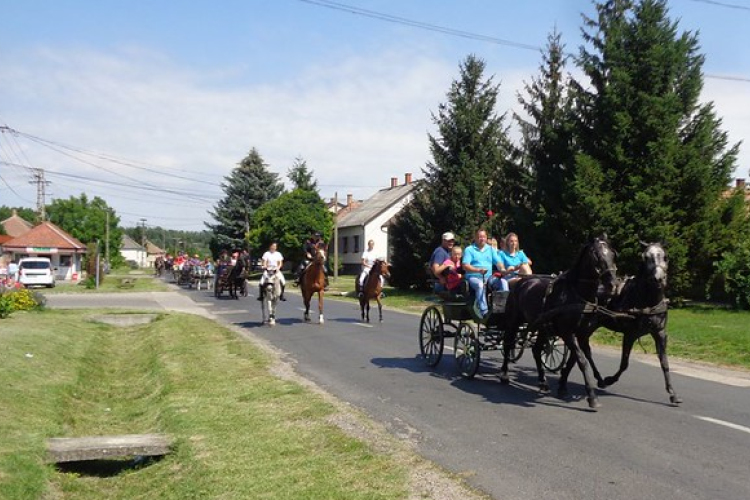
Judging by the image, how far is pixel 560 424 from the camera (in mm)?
8148

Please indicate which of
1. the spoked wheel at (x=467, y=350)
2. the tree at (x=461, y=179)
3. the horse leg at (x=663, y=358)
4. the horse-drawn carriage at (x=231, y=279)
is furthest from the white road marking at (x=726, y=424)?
the horse-drawn carriage at (x=231, y=279)

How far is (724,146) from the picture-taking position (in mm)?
24359

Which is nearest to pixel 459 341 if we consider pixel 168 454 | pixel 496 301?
pixel 496 301

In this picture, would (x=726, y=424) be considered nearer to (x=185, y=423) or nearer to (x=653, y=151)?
(x=185, y=423)

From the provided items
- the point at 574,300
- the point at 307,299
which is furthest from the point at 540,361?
the point at 307,299

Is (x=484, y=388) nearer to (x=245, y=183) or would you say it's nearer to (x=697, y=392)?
(x=697, y=392)

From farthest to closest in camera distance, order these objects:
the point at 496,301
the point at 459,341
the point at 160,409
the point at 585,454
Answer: the point at 459,341
the point at 496,301
the point at 160,409
the point at 585,454

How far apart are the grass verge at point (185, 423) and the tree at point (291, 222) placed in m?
38.5

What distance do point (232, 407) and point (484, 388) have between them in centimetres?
358

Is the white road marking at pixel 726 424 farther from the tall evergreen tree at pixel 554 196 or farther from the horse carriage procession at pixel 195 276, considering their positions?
the horse carriage procession at pixel 195 276

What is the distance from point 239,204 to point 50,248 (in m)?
17.5

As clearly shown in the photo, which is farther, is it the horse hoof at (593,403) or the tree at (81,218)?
the tree at (81,218)

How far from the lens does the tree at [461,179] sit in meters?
32.6

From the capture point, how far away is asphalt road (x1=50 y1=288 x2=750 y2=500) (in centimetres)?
616
